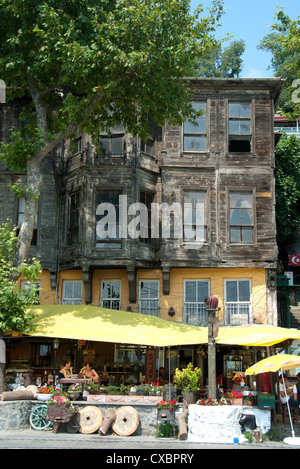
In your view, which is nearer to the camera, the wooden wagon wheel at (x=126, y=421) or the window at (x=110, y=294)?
the wooden wagon wheel at (x=126, y=421)

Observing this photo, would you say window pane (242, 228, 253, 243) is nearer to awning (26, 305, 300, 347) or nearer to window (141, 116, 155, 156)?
awning (26, 305, 300, 347)

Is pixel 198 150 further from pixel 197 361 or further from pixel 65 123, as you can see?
pixel 197 361

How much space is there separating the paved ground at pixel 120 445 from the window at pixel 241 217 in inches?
385

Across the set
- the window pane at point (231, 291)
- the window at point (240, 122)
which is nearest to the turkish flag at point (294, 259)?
the window pane at point (231, 291)

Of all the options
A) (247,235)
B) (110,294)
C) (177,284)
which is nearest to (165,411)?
(177,284)

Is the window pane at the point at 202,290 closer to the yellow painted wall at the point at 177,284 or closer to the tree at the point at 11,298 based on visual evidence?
the yellow painted wall at the point at 177,284

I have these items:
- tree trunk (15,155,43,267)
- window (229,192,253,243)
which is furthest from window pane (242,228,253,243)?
tree trunk (15,155,43,267)

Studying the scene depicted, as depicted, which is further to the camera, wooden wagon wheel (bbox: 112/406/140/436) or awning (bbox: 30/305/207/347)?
awning (bbox: 30/305/207/347)

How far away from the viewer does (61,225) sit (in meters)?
23.3

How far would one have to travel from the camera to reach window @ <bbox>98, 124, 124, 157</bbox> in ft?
74.6

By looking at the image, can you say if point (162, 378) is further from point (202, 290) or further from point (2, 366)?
point (2, 366)

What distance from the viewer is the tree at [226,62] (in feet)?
222

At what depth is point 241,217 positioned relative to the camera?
22422 mm

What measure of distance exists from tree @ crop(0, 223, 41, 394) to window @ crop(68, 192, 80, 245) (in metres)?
5.51
